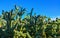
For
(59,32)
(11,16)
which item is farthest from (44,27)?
(11,16)

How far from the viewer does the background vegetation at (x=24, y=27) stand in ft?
29.1

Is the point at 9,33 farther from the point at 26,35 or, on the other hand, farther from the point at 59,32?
the point at 59,32

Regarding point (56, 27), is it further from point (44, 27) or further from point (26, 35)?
point (26, 35)

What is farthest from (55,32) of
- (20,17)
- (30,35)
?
(20,17)

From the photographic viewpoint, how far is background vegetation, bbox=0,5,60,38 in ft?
29.1

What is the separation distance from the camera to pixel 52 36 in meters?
9.98

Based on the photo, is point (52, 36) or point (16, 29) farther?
point (52, 36)

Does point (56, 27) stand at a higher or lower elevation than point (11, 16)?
lower

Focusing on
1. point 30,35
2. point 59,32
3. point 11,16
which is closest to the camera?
point 11,16

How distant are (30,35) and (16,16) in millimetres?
1373

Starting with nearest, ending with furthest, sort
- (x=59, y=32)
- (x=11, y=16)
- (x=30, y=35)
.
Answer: (x=11, y=16) → (x=30, y=35) → (x=59, y=32)

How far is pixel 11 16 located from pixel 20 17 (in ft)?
3.44

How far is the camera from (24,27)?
942cm

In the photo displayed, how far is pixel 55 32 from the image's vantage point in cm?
984
